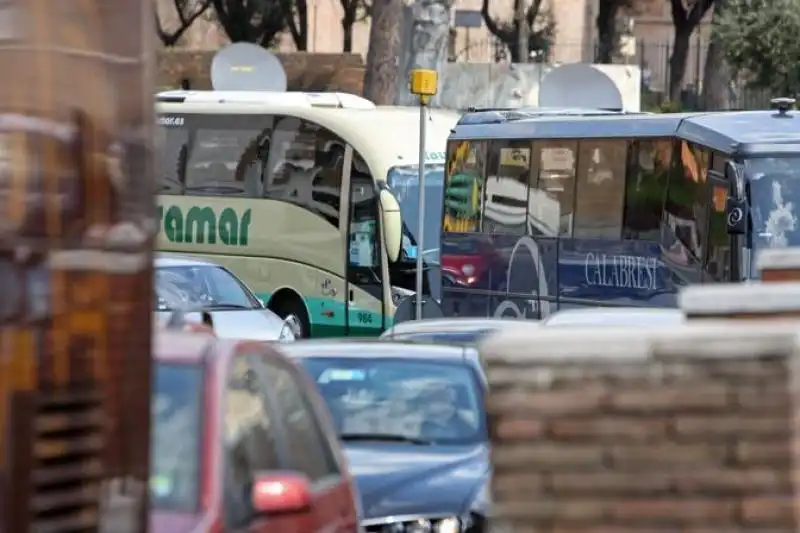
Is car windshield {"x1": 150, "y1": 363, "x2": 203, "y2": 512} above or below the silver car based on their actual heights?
above

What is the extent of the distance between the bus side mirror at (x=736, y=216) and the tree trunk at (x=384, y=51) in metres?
14.0

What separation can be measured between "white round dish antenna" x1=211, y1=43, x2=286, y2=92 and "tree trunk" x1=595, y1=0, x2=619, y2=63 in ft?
68.2

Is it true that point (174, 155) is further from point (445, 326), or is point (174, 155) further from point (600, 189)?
point (445, 326)

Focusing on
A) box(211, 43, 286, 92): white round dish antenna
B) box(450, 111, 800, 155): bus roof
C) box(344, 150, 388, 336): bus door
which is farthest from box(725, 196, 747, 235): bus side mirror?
box(211, 43, 286, 92): white round dish antenna

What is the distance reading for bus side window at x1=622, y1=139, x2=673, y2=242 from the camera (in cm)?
1841

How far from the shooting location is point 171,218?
989 inches

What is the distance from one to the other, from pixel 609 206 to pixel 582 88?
6.99 meters

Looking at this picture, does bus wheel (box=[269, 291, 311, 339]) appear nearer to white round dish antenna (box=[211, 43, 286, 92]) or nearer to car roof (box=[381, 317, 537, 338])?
white round dish antenna (box=[211, 43, 286, 92])

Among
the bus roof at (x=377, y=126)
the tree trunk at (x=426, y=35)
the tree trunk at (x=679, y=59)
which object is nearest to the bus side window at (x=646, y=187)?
the bus roof at (x=377, y=126)

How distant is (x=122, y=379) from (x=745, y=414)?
179 cm

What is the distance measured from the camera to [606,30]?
168ft

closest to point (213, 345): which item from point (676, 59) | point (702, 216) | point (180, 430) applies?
point (180, 430)

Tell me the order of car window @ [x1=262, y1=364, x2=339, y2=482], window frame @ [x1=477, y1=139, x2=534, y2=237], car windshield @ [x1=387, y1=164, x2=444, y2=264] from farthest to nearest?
car windshield @ [x1=387, y1=164, x2=444, y2=264], window frame @ [x1=477, y1=139, x2=534, y2=237], car window @ [x1=262, y1=364, x2=339, y2=482]

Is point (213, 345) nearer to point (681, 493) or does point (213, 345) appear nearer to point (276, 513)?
point (276, 513)
